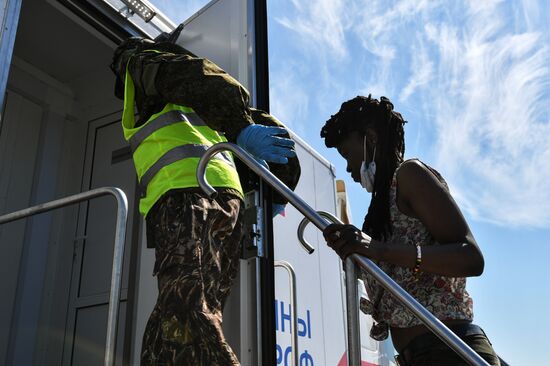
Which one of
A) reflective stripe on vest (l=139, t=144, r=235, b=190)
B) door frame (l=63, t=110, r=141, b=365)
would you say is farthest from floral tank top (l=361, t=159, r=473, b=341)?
door frame (l=63, t=110, r=141, b=365)

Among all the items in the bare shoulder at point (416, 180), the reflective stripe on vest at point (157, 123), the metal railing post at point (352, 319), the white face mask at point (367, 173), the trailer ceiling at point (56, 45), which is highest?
the trailer ceiling at point (56, 45)

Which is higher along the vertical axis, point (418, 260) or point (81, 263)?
point (81, 263)

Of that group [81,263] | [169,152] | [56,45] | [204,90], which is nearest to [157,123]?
[169,152]

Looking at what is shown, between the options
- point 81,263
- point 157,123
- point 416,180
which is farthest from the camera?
point 81,263

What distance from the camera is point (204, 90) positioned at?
186cm

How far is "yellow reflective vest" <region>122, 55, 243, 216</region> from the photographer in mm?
1855

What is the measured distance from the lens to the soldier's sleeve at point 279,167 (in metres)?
2.27

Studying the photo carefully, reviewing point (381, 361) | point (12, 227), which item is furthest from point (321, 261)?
point (12, 227)

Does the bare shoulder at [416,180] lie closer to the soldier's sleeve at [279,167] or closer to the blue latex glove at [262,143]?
the blue latex glove at [262,143]

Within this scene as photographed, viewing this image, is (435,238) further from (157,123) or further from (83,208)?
(83,208)

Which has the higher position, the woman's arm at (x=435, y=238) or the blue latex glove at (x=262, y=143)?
the blue latex glove at (x=262, y=143)

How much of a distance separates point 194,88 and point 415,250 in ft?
2.91

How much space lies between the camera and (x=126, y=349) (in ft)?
9.43

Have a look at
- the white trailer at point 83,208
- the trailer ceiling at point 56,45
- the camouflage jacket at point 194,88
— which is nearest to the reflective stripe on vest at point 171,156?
the camouflage jacket at point 194,88
